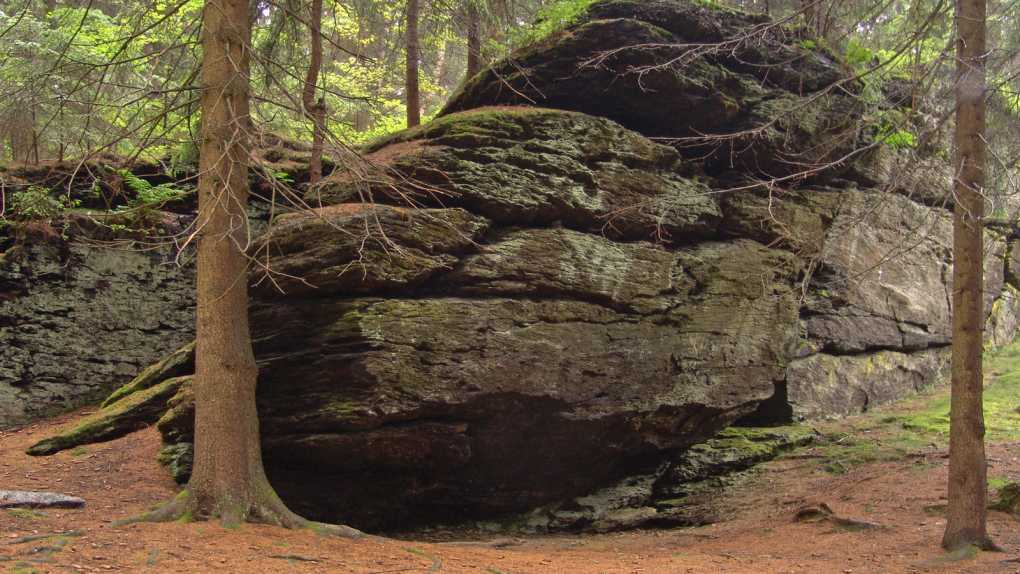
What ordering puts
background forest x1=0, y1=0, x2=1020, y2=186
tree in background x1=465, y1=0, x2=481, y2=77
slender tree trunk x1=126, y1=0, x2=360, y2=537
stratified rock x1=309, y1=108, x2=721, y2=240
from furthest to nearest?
tree in background x1=465, y1=0, x2=481, y2=77 → background forest x1=0, y1=0, x2=1020, y2=186 → stratified rock x1=309, y1=108, x2=721, y2=240 → slender tree trunk x1=126, y1=0, x2=360, y2=537

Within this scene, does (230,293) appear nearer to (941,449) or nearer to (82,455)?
(82,455)

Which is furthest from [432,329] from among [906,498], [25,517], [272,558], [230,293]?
[906,498]

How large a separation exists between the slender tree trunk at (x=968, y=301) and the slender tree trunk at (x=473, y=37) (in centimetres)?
720

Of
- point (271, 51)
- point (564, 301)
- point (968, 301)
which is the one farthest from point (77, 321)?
point (968, 301)

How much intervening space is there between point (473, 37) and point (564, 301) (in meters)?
6.03

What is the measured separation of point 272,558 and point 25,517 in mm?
2768

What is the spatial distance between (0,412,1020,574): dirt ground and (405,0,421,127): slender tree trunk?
7.27 meters

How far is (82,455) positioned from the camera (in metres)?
10.1

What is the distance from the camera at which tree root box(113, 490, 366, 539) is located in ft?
A: 24.0

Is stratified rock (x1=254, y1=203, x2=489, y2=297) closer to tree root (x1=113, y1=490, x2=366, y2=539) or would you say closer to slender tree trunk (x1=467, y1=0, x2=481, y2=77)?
tree root (x1=113, y1=490, x2=366, y2=539)

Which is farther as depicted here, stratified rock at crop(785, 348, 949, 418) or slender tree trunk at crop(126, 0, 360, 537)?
stratified rock at crop(785, 348, 949, 418)

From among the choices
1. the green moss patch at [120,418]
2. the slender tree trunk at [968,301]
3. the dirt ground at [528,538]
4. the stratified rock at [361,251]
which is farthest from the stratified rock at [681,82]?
the green moss patch at [120,418]

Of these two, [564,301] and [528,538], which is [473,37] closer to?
[564,301]

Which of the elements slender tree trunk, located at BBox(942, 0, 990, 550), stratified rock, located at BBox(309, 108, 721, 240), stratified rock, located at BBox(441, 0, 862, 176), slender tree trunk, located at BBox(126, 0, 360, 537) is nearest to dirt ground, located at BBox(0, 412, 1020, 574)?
slender tree trunk, located at BBox(126, 0, 360, 537)
